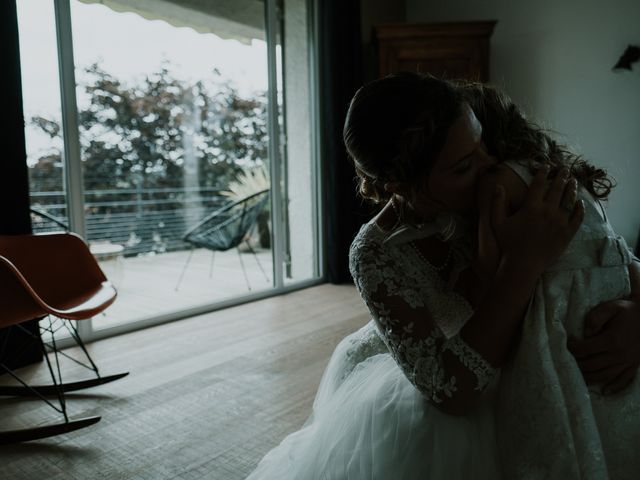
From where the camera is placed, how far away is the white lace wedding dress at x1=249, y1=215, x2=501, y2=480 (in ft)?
2.70

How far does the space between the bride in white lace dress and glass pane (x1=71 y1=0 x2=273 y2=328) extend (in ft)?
8.83

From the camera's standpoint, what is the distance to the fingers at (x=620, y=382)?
2.60ft

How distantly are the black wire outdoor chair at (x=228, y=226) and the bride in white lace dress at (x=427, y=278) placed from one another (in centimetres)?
316

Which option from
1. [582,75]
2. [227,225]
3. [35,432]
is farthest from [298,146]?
[35,432]

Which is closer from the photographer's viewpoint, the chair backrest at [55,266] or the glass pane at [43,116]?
the chair backrest at [55,266]

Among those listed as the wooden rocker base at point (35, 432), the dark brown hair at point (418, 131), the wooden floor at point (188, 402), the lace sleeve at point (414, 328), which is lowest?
the wooden floor at point (188, 402)

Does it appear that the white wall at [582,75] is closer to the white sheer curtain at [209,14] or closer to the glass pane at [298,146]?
the glass pane at [298,146]

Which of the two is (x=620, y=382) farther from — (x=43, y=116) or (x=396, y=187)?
(x=43, y=116)

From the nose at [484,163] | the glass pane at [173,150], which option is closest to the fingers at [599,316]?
the nose at [484,163]

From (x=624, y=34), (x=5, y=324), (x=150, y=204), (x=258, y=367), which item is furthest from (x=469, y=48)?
(x=5, y=324)

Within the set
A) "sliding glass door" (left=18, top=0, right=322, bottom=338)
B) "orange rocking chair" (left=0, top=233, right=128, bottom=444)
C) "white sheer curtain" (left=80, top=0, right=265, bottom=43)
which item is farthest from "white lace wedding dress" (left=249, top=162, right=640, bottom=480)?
"white sheer curtain" (left=80, top=0, right=265, bottom=43)

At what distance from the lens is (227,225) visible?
410 cm

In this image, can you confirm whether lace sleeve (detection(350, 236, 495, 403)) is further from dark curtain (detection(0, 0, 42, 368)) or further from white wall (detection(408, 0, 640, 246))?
white wall (detection(408, 0, 640, 246))

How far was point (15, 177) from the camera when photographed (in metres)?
2.59
